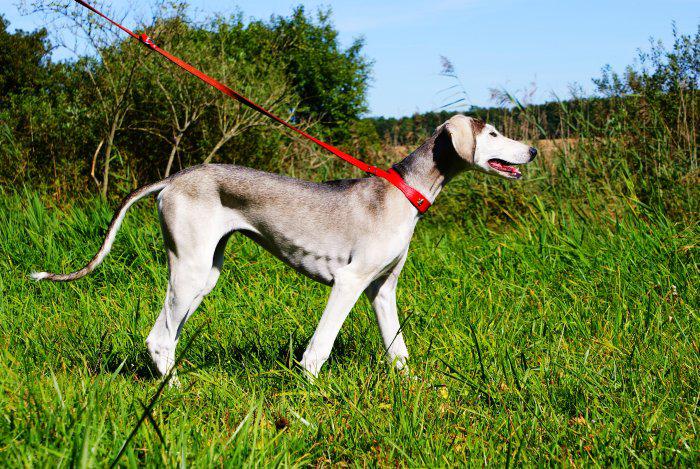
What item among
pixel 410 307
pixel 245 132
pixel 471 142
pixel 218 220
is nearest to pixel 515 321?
pixel 410 307

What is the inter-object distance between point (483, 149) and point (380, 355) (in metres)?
1.28

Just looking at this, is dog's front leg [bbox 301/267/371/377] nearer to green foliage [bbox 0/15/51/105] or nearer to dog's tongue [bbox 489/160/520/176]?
dog's tongue [bbox 489/160/520/176]

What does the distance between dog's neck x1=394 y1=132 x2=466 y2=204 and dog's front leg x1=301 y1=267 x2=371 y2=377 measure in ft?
2.03

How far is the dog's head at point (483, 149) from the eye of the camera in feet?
11.7

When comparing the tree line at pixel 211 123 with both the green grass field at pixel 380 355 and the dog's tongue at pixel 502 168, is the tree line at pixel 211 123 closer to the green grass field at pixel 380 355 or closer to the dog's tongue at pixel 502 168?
the green grass field at pixel 380 355

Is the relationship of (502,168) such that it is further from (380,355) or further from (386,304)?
(380,355)

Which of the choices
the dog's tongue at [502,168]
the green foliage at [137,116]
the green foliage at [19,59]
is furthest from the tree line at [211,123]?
the green foliage at [19,59]

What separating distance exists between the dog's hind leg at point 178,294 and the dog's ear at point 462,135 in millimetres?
1419

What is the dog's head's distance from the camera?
356 centimetres

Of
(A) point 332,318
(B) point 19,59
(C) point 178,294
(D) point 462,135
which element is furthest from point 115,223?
(B) point 19,59

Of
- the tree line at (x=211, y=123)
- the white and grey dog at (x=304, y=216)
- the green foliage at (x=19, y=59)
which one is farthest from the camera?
the green foliage at (x=19, y=59)

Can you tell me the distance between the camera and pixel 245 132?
10.2m

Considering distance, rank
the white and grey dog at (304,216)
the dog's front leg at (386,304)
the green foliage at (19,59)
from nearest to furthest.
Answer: the white and grey dog at (304,216) → the dog's front leg at (386,304) → the green foliage at (19,59)

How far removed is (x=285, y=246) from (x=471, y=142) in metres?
1.18
